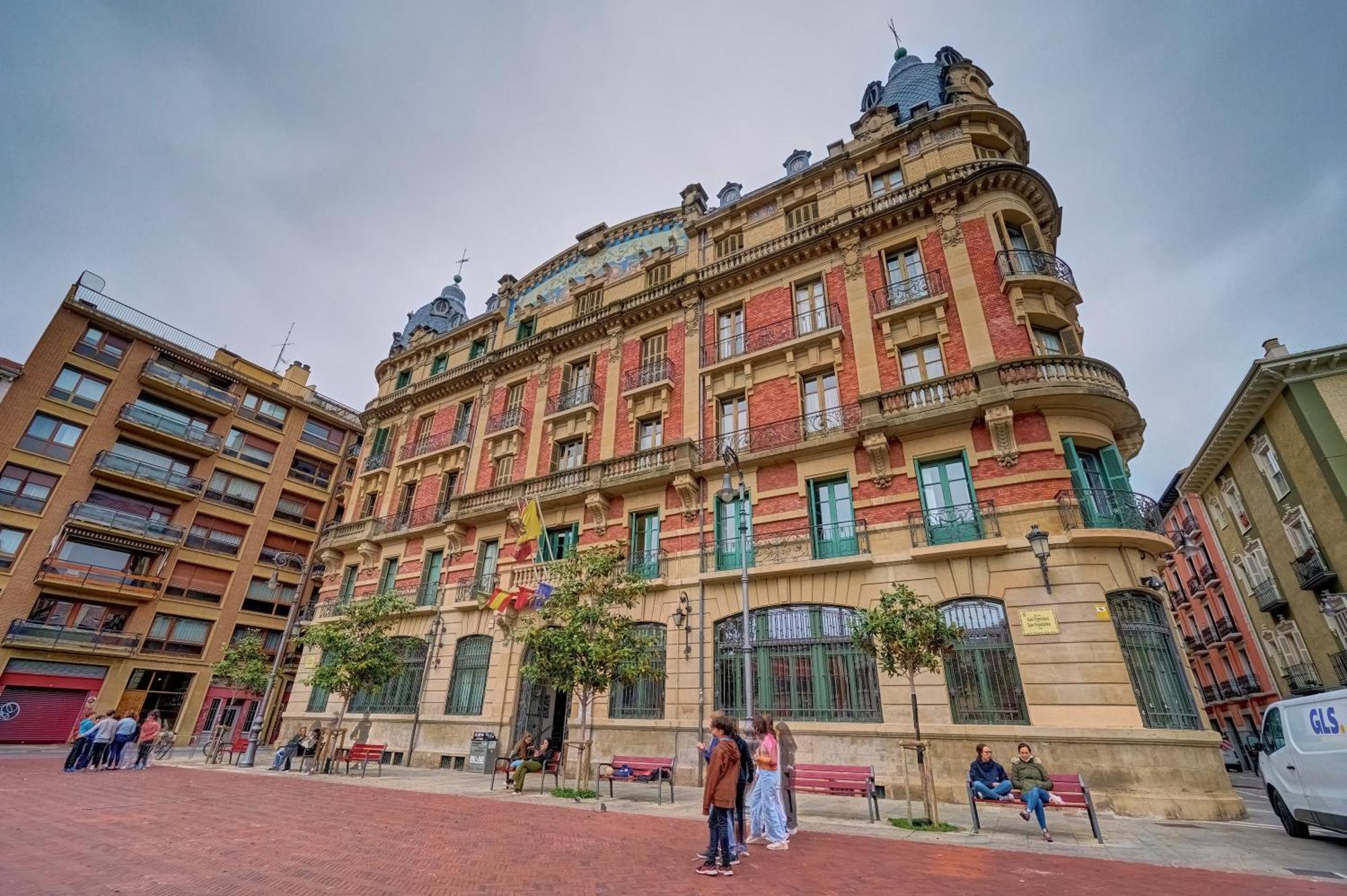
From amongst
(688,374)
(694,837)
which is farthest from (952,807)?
(688,374)

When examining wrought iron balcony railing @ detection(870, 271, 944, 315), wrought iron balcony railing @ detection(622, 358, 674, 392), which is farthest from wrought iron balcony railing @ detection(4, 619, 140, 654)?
wrought iron balcony railing @ detection(870, 271, 944, 315)

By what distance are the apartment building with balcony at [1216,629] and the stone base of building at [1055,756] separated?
74.4ft

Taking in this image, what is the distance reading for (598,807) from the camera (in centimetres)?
1123

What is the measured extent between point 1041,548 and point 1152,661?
10.9ft

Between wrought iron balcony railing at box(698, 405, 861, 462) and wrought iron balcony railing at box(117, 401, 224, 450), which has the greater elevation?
wrought iron balcony railing at box(117, 401, 224, 450)

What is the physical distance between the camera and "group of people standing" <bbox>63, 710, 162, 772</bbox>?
1627 centimetres

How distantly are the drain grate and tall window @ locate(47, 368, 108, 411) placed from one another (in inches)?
1764

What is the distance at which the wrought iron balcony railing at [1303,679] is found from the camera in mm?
24359

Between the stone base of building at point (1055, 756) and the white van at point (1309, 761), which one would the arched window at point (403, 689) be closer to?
the stone base of building at point (1055, 756)

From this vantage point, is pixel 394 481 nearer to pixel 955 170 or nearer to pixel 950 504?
pixel 950 504

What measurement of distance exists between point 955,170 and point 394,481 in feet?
85.4

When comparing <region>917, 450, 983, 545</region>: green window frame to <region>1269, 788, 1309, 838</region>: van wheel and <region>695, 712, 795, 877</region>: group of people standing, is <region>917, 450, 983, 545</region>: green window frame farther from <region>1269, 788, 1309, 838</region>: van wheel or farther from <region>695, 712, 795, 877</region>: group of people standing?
<region>695, 712, 795, 877</region>: group of people standing

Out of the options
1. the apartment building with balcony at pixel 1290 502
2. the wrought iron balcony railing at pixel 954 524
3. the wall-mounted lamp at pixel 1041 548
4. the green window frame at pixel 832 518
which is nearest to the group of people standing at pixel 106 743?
the green window frame at pixel 832 518

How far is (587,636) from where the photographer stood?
1341cm
